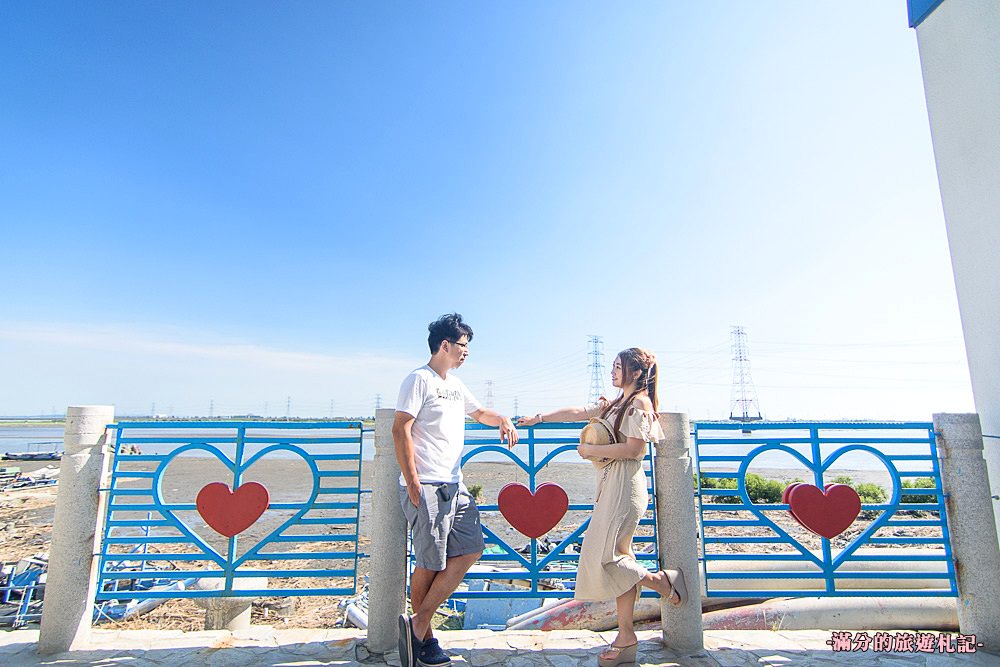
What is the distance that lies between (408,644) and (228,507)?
1641mm

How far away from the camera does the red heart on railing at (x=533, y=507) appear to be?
371 centimetres

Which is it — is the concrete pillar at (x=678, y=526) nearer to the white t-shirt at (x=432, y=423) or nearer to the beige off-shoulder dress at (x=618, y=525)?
the beige off-shoulder dress at (x=618, y=525)

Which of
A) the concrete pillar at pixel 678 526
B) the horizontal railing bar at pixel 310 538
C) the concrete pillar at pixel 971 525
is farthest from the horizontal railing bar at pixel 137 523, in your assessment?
the concrete pillar at pixel 971 525

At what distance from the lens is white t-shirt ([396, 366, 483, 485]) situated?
312 centimetres

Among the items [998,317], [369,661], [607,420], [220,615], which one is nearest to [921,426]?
[998,317]

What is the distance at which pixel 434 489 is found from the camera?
313cm

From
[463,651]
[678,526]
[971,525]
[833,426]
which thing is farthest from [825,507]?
[463,651]

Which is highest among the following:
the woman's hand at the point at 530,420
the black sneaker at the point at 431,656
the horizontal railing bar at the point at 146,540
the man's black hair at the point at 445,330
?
the man's black hair at the point at 445,330

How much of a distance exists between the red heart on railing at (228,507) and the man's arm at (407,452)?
1.30 m

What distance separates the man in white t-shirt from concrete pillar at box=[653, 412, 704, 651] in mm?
1297

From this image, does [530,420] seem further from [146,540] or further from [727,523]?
[146,540]

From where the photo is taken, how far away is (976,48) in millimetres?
3885

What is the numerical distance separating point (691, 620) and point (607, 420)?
58.4 inches

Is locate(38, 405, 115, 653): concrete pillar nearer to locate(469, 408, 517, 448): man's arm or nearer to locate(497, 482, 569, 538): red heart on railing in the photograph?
locate(469, 408, 517, 448): man's arm
